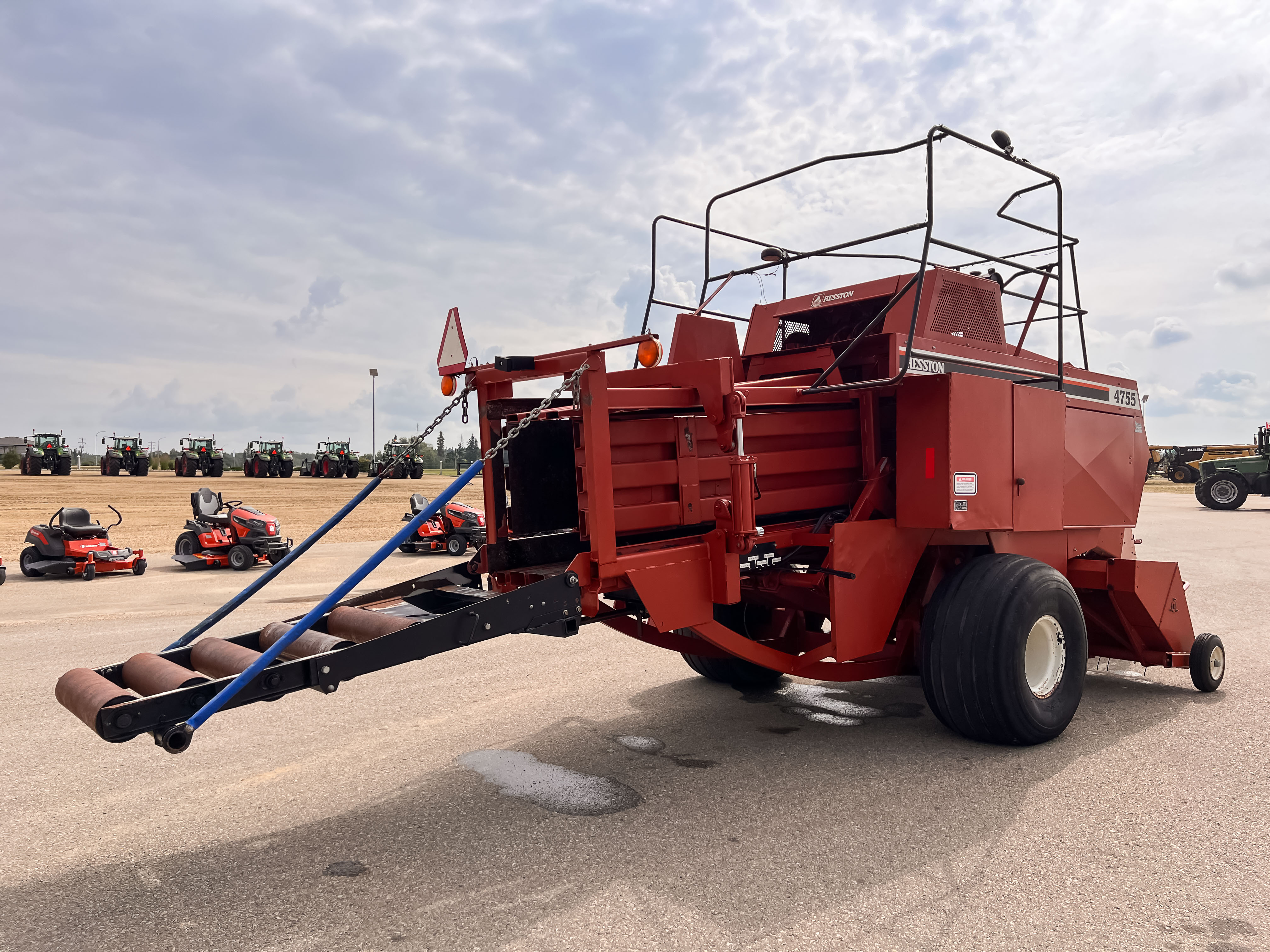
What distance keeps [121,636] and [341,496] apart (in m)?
25.1

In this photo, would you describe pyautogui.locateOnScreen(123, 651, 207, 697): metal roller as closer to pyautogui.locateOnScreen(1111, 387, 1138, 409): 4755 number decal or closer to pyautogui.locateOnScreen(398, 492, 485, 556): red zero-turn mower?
pyautogui.locateOnScreen(1111, 387, 1138, 409): 4755 number decal

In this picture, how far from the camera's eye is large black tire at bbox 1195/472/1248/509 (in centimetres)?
2561

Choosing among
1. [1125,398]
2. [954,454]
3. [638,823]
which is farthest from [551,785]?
[1125,398]

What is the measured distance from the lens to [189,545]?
14148mm

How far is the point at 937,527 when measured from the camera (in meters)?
4.75

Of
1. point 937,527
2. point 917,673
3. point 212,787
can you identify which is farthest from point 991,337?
point 212,787

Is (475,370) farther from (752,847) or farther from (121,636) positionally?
(121,636)

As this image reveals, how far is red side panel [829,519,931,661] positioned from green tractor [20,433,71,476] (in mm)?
47148

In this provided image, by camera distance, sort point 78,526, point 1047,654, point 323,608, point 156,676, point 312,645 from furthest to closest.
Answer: point 78,526 → point 1047,654 → point 323,608 → point 312,645 → point 156,676

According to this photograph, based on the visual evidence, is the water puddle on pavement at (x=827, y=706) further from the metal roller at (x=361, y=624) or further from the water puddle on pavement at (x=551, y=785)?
the metal roller at (x=361, y=624)

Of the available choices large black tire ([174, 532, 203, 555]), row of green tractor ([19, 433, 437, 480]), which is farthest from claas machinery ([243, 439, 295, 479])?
large black tire ([174, 532, 203, 555])

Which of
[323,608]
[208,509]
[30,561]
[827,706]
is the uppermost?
[208,509]

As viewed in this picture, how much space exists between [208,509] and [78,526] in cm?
178

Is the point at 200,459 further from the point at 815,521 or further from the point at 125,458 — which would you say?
the point at 815,521
